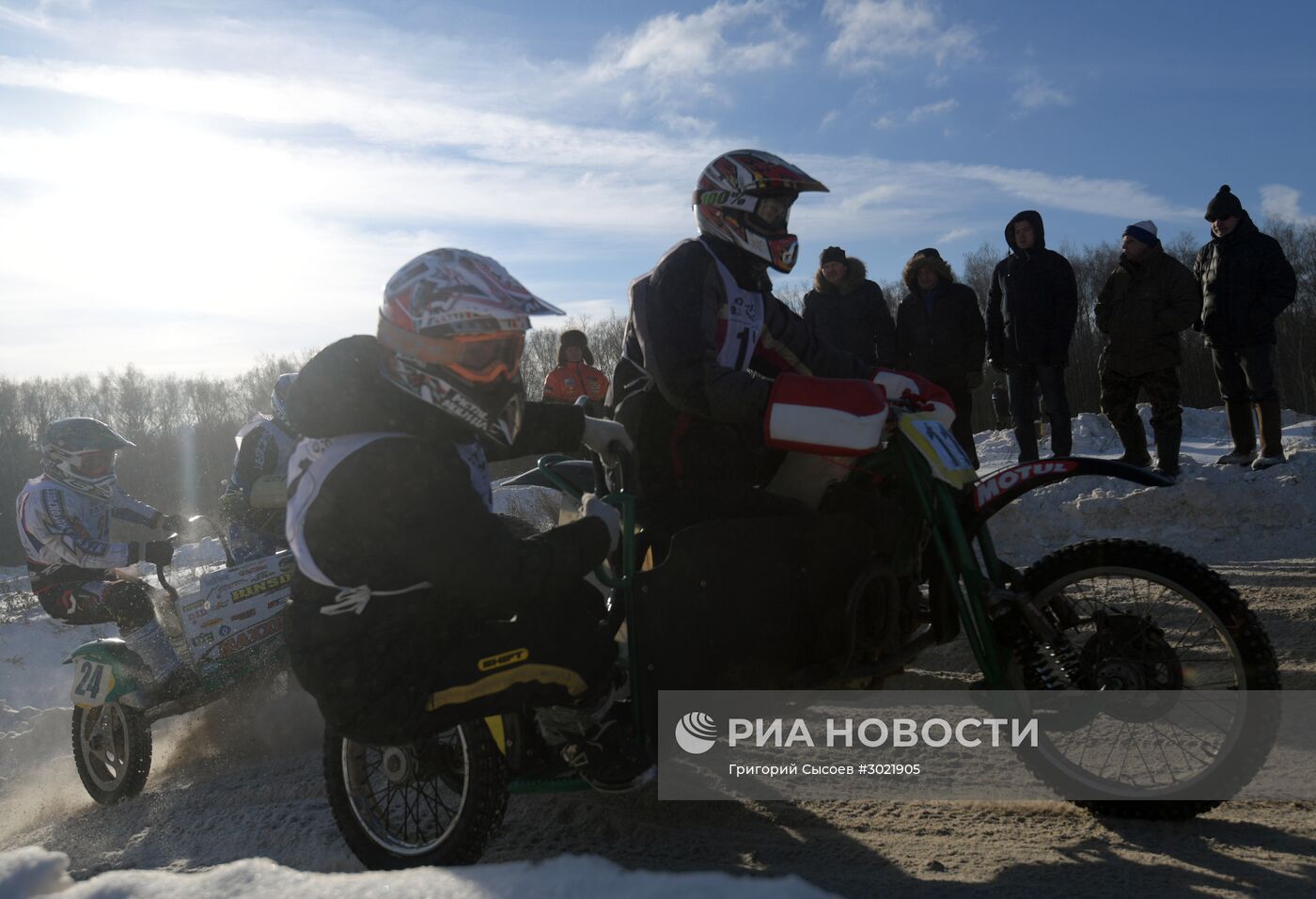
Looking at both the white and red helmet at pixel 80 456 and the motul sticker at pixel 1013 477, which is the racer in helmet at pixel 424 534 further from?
the white and red helmet at pixel 80 456

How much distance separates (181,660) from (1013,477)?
4749 millimetres

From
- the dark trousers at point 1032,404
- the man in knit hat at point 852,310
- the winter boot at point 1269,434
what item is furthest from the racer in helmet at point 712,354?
the winter boot at point 1269,434

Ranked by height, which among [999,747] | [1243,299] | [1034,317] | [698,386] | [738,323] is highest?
[1243,299]

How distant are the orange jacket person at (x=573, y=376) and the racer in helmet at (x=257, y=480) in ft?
9.55

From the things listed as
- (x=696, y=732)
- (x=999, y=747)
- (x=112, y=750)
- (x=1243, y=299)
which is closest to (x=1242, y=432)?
(x=1243, y=299)

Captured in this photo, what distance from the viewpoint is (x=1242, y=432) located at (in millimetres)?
9633

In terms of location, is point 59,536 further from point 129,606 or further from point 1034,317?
point 1034,317

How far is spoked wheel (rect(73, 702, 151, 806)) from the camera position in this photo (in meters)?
5.72

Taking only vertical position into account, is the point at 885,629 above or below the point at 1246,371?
below

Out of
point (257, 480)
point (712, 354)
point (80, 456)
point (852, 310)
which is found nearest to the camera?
point (712, 354)

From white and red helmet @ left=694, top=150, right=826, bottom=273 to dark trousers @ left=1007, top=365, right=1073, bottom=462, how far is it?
6024 mm

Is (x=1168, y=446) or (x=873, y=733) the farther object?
(x=1168, y=446)

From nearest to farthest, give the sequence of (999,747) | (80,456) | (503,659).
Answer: (503,659)
(999,747)
(80,456)

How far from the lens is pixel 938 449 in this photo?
136 inches
